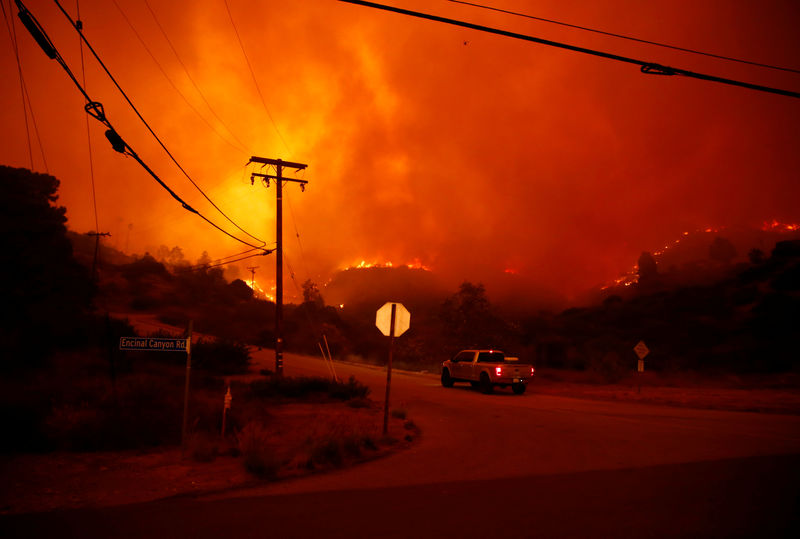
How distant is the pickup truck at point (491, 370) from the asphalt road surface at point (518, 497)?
11978 mm

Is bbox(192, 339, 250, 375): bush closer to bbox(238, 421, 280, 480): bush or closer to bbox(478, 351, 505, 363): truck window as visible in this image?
bbox(478, 351, 505, 363): truck window

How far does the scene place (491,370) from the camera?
2464 cm

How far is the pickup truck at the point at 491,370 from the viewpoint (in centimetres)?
2452

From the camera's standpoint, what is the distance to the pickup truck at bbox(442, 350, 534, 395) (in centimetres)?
2452

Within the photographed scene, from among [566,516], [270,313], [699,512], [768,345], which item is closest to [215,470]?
[566,516]

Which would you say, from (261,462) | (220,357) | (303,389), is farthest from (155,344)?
(220,357)

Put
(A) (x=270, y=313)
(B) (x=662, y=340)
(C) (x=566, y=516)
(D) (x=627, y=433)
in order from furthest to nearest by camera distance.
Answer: (A) (x=270, y=313)
(B) (x=662, y=340)
(D) (x=627, y=433)
(C) (x=566, y=516)

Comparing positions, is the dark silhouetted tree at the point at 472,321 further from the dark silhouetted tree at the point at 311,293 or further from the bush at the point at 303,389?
the dark silhouetted tree at the point at 311,293

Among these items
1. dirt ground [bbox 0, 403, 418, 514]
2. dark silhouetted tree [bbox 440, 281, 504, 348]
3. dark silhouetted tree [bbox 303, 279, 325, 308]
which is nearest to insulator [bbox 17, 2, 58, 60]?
dirt ground [bbox 0, 403, 418, 514]

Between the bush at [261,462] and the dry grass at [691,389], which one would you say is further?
the dry grass at [691,389]

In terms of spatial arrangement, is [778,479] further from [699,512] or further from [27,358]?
[27,358]

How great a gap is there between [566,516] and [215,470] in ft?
19.1

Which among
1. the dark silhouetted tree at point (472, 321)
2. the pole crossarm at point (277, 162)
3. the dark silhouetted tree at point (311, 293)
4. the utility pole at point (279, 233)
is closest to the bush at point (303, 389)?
the utility pole at point (279, 233)

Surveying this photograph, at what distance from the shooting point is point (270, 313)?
7994 cm
